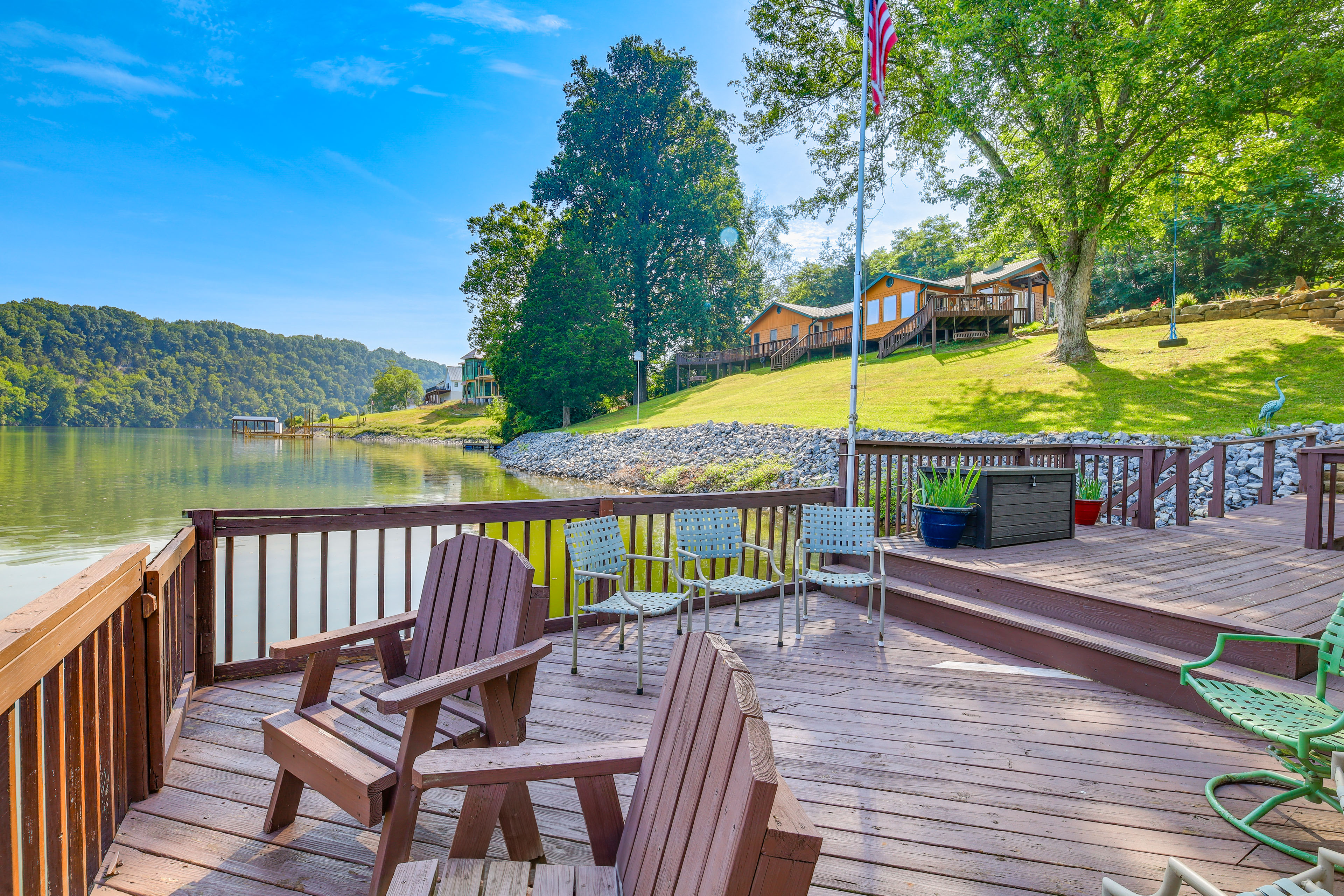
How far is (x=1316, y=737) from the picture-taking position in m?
1.83

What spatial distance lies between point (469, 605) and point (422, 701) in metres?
0.68

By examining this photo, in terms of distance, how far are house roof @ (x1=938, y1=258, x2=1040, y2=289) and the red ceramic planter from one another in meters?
23.6

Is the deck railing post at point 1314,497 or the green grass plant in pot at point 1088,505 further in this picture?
the green grass plant in pot at point 1088,505

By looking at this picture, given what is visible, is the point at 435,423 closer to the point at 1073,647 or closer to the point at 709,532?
the point at 709,532

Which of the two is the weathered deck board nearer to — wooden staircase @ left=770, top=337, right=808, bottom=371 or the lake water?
the lake water

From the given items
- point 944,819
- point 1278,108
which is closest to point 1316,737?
point 944,819

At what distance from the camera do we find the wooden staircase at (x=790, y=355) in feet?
100

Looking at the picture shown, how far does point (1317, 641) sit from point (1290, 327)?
62.0ft

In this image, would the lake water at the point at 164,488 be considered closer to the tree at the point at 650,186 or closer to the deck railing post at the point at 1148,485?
the deck railing post at the point at 1148,485

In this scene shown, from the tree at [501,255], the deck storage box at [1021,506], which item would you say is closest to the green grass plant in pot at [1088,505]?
the deck storage box at [1021,506]

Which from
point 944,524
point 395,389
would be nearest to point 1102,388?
point 944,524

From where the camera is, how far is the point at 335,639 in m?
2.16

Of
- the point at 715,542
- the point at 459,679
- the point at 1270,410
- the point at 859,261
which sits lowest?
the point at 715,542

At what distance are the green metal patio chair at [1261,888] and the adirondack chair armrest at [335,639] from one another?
2.13 meters
